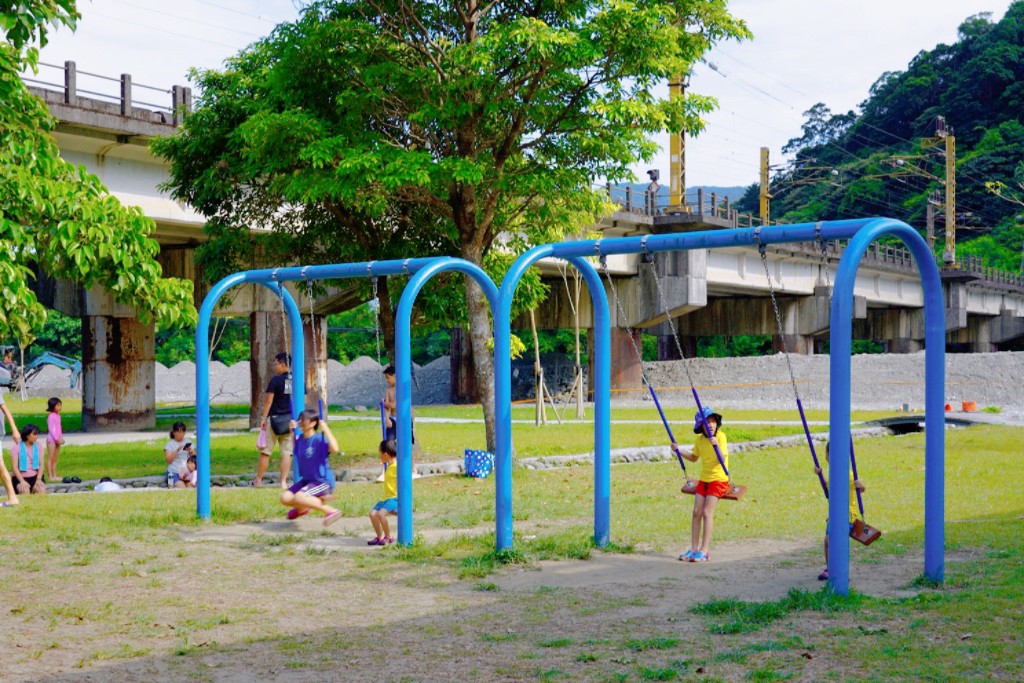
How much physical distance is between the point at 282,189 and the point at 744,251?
30.5 metres

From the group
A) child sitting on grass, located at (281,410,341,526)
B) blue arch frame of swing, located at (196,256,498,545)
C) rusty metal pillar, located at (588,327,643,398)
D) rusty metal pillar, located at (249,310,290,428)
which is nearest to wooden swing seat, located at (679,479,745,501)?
blue arch frame of swing, located at (196,256,498,545)

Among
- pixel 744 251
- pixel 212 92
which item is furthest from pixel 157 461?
pixel 744 251

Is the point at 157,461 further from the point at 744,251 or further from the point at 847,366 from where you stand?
the point at 744,251

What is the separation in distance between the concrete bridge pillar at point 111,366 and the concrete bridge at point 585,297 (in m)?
0.03

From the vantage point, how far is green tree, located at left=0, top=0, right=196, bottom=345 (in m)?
10.7

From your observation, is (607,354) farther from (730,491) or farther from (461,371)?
(461,371)

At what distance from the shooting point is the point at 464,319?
21.9 metres

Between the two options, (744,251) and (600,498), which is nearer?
(600,498)

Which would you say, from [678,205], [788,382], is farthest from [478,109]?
[788,382]

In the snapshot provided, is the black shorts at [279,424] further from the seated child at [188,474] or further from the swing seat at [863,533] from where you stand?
the swing seat at [863,533]

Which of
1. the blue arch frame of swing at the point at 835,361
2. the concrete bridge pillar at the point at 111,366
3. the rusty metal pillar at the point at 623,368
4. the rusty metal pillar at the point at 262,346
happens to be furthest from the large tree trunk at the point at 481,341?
the rusty metal pillar at the point at 623,368

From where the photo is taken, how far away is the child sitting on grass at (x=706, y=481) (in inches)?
406

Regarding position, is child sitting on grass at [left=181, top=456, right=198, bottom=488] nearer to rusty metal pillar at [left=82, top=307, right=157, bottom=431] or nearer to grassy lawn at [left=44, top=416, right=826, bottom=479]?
grassy lawn at [left=44, top=416, right=826, bottom=479]

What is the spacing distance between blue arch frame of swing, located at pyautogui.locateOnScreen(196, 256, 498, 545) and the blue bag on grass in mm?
3180
